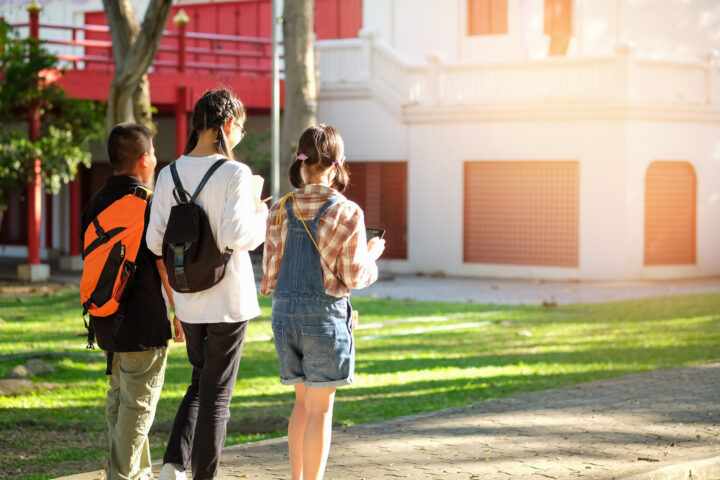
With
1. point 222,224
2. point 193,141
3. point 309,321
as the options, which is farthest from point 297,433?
point 193,141

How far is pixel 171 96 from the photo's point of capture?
919 inches

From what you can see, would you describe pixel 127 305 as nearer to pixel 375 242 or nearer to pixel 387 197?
pixel 375 242

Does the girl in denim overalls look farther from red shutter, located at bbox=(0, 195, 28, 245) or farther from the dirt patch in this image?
red shutter, located at bbox=(0, 195, 28, 245)

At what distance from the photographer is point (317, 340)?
510 cm

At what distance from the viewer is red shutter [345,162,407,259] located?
25656mm

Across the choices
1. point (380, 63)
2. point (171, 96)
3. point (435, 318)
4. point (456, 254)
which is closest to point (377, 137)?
point (380, 63)

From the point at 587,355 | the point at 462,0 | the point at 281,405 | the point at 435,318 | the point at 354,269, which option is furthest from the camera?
the point at 462,0

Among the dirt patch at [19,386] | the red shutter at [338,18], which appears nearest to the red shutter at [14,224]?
the red shutter at [338,18]

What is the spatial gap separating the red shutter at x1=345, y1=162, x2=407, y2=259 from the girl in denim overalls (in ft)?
66.2

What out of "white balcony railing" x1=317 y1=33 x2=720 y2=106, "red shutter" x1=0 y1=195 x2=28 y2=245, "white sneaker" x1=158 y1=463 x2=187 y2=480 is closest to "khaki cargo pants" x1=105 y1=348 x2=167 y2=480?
"white sneaker" x1=158 y1=463 x2=187 y2=480

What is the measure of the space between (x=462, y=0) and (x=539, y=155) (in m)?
5.78

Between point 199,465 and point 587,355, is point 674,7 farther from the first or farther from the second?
point 199,465

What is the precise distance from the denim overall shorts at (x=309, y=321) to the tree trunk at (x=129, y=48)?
895 centimetres

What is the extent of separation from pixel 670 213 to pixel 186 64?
35.1 feet
